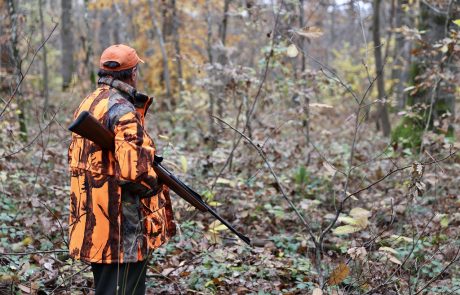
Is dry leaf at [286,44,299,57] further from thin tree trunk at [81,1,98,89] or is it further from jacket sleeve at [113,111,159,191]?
thin tree trunk at [81,1,98,89]

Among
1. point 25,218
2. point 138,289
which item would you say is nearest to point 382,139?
point 25,218

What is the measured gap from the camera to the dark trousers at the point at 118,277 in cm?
342

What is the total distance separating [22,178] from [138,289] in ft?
13.8

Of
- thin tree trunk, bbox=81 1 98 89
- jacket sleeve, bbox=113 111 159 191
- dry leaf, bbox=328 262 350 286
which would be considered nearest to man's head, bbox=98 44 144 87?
jacket sleeve, bbox=113 111 159 191

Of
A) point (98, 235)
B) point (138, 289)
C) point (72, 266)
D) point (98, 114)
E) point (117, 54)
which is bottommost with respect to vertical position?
point (72, 266)

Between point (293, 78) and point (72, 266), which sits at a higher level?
point (293, 78)

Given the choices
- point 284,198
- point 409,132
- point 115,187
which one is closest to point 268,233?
point 284,198

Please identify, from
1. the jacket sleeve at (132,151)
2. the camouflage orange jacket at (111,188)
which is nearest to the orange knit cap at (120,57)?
the camouflage orange jacket at (111,188)

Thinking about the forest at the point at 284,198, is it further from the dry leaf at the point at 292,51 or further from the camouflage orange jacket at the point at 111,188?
the camouflage orange jacket at the point at 111,188

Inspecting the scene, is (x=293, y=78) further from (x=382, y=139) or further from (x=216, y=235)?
(x=216, y=235)

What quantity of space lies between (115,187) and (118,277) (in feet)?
1.89

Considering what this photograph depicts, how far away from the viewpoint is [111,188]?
3.34m

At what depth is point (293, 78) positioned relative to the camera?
A: 956 cm

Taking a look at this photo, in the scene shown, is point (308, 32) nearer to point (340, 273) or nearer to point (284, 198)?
point (284, 198)
